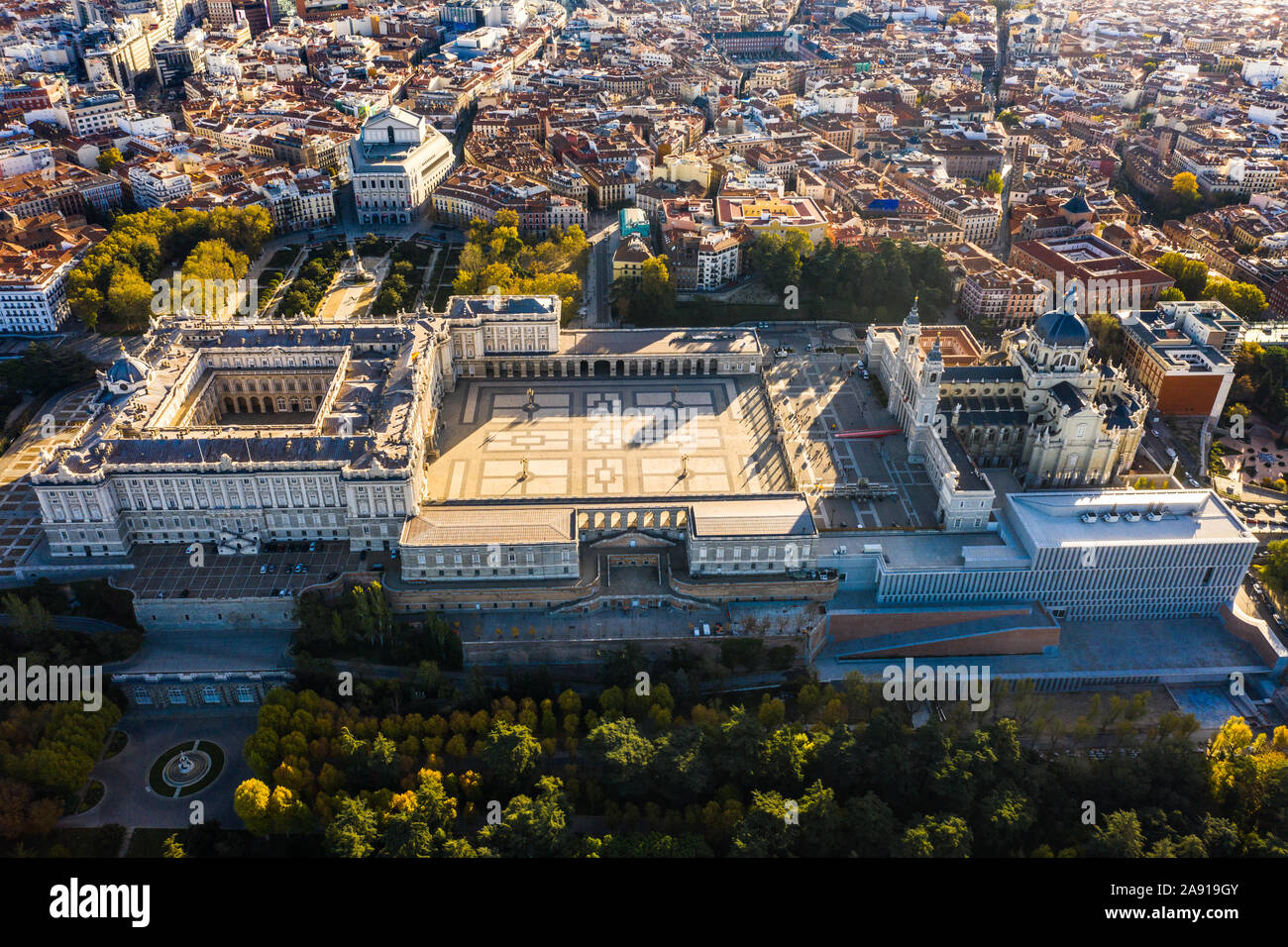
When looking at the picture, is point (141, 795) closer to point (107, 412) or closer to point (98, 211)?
point (107, 412)

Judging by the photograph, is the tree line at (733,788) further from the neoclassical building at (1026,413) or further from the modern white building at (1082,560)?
the neoclassical building at (1026,413)

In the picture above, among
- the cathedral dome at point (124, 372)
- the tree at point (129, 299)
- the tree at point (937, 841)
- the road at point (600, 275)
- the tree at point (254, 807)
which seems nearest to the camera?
the tree at point (937, 841)

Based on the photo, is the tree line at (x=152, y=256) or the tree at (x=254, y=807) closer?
the tree at (x=254, y=807)

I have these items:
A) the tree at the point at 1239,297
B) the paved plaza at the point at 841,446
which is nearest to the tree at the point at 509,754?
the paved plaza at the point at 841,446

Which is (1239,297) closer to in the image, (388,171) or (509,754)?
(509,754)

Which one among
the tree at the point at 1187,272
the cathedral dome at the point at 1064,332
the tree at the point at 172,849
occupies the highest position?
the cathedral dome at the point at 1064,332

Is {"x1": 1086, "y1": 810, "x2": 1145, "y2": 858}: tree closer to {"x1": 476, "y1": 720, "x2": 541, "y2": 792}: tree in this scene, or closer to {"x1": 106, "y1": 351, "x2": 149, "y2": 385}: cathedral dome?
{"x1": 476, "y1": 720, "x2": 541, "y2": 792}: tree

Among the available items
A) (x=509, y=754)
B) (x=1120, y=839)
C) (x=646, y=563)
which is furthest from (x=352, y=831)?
(x=1120, y=839)

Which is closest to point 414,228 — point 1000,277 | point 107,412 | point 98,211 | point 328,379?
point 98,211
